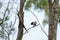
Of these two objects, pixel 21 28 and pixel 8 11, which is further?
pixel 8 11

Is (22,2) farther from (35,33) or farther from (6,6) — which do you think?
(35,33)

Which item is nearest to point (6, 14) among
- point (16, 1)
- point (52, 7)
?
point (16, 1)

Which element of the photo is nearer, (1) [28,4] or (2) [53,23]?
(2) [53,23]

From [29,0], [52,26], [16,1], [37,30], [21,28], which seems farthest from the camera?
[37,30]

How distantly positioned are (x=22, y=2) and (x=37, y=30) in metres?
1.73

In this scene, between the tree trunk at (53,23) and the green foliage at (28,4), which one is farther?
the green foliage at (28,4)

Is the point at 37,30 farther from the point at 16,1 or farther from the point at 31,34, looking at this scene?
the point at 16,1

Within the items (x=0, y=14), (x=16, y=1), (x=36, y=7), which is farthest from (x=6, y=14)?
(x=36, y=7)

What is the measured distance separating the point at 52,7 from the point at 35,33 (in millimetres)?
2282

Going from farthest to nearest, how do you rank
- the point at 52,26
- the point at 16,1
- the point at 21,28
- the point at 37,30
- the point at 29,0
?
the point at 37,30 < the point at 16,1 < the point at 29,0 < the point at 21,28 < the point at 52,26

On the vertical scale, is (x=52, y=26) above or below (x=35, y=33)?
above

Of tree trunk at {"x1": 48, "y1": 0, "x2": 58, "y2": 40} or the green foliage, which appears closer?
tree trunk at {"x1": 48, "y1": 0, "x2": 58, "y2": 40}

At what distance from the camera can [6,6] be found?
12.3ft

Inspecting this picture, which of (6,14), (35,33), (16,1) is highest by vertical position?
(16,1)
